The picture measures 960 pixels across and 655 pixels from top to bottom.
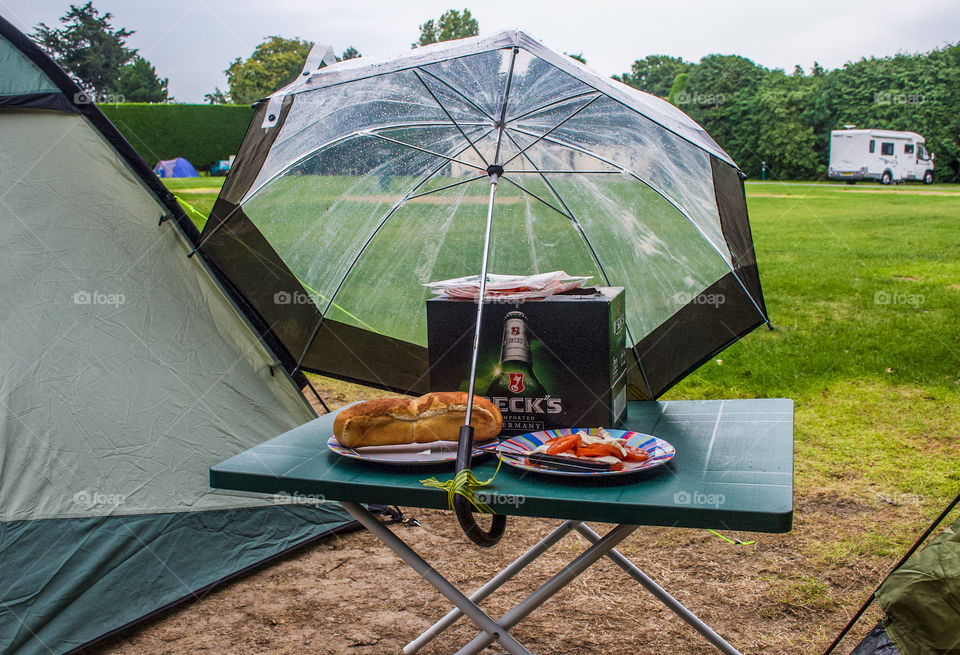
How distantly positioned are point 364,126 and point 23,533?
179 cm

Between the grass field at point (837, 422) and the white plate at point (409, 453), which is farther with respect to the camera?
the grass field at point (837, 422)

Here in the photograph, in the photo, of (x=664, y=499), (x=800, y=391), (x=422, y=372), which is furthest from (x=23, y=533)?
(x=800, y=391)

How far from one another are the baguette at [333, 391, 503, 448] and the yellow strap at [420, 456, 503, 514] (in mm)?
212

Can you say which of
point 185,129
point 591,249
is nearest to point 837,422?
point 591,249

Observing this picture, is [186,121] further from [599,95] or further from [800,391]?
[599,95]

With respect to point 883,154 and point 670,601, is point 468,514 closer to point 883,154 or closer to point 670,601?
point 670,601

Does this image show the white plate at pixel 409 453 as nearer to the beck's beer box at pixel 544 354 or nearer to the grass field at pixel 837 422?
the beck's beer box at pixel 544 354

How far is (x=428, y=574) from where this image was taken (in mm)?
1895

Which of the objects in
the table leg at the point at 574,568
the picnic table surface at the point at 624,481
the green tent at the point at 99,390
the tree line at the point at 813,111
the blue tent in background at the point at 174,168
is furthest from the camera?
the blue tent in background at the point at 174,168

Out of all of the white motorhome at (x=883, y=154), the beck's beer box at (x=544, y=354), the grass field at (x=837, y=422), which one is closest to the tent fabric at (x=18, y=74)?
the beck's beer box at (x=544, y=354)

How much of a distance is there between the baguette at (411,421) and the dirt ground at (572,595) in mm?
1158

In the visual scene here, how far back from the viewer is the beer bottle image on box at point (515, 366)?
204 centimetres

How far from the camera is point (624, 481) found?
1723mm

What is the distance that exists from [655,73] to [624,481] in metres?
52.1
